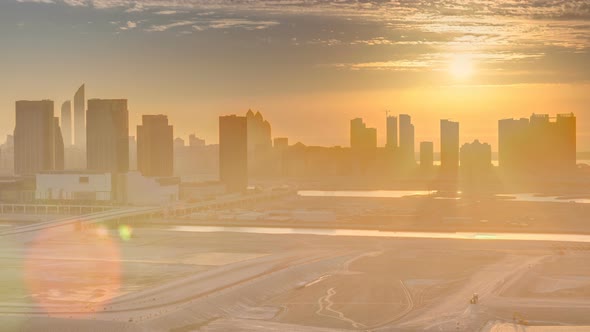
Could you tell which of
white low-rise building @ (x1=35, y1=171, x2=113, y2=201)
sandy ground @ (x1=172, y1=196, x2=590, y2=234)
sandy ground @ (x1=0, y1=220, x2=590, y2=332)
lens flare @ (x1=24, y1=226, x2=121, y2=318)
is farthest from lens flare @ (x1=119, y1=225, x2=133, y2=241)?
white low-rise building @ (x1=35, y1=171, x2=113, y2=201)

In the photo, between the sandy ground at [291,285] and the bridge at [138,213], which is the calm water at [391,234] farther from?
the bridge at [138,213]

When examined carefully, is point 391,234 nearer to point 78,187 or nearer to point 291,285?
point 291,285

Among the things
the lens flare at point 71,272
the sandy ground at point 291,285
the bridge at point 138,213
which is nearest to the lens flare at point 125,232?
the lens flare at point 71,272

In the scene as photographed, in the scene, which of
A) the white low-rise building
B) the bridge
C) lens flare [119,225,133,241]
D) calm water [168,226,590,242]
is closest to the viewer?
lens flare [119,225,133,241]

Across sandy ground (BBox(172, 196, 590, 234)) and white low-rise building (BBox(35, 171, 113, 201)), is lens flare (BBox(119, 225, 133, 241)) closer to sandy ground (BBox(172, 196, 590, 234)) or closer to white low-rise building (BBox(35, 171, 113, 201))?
sandy ground (BBox(172, 196, 590, 234))

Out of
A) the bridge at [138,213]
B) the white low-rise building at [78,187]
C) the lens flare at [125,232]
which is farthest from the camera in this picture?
the white low-rise building at [78,187]
